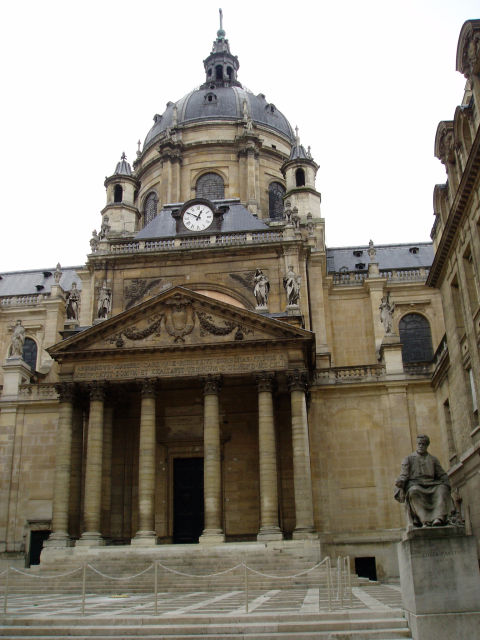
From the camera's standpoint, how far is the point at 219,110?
54656 millimetres

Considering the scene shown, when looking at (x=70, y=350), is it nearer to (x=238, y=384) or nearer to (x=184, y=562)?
(x=238, y=384)

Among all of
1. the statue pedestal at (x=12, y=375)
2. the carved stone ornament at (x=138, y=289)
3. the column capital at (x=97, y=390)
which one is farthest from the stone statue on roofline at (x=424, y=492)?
the statue pedestal at (x=12, y=375)

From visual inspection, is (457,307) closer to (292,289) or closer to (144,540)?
(292,289)

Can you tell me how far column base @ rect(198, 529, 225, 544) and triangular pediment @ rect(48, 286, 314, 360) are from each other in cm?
768

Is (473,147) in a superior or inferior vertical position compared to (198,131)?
inferior

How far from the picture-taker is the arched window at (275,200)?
51.0 metres

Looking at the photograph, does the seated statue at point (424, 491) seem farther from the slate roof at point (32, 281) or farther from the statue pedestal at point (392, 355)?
the slate roof at point (32, 281)

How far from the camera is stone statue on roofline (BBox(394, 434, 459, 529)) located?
1344cm

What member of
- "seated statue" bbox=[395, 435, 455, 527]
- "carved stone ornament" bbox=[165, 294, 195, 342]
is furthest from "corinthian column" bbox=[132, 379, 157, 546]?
"seated statue" bbox=[395, 435, 455, 527]

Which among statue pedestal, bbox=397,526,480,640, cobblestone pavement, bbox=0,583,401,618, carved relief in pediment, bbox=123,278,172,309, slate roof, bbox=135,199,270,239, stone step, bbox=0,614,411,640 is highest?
slate roof, bbox=135,199,270,239

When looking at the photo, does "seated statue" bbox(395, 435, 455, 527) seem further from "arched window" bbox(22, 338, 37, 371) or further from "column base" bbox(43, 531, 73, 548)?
"arched window" bbox(22, 338, 37, 371)

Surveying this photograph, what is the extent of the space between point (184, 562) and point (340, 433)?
10.6m

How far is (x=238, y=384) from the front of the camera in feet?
107

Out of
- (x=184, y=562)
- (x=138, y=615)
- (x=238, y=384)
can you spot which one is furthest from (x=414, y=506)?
(x=238, y=384)
